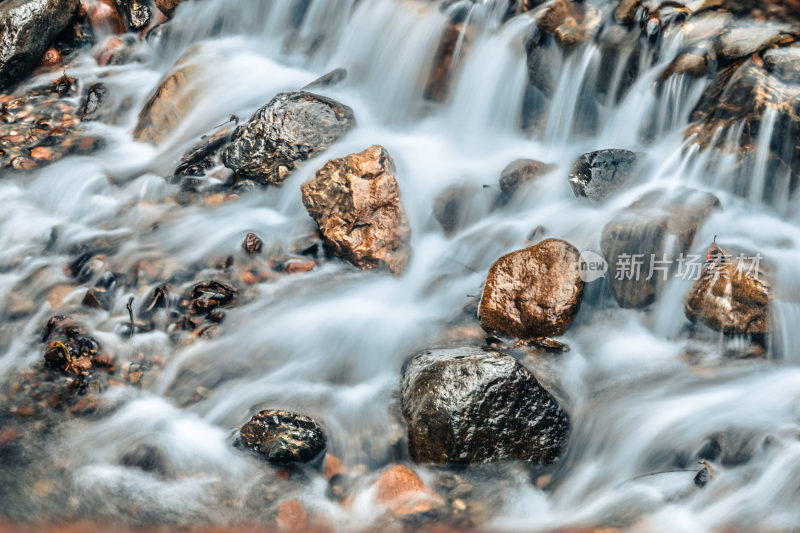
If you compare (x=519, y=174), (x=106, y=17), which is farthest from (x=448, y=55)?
(x=106, y=17)

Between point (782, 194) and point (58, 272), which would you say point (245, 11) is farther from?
point (782, 194)

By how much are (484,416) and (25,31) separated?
753 cm

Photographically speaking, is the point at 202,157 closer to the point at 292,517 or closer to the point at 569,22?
the point at 569,22

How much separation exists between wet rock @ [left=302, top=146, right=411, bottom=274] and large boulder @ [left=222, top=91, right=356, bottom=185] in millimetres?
867

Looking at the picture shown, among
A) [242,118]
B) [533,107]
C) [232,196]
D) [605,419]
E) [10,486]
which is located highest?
[533,107]

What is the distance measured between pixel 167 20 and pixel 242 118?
267 centimetres

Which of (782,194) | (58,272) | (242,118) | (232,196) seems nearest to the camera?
(782,194)

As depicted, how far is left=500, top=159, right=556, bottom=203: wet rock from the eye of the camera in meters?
6.21

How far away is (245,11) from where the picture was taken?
8.93m

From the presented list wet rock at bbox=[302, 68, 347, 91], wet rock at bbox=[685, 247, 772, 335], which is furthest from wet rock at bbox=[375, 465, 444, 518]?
wet rock at bbox=[302, 68, 347, 91]

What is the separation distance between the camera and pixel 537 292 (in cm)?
489

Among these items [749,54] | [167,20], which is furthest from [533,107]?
[167,20]

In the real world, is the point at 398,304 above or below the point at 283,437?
above

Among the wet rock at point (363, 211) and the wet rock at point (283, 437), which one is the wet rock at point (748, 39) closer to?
the wet rock at point (363, 211)
